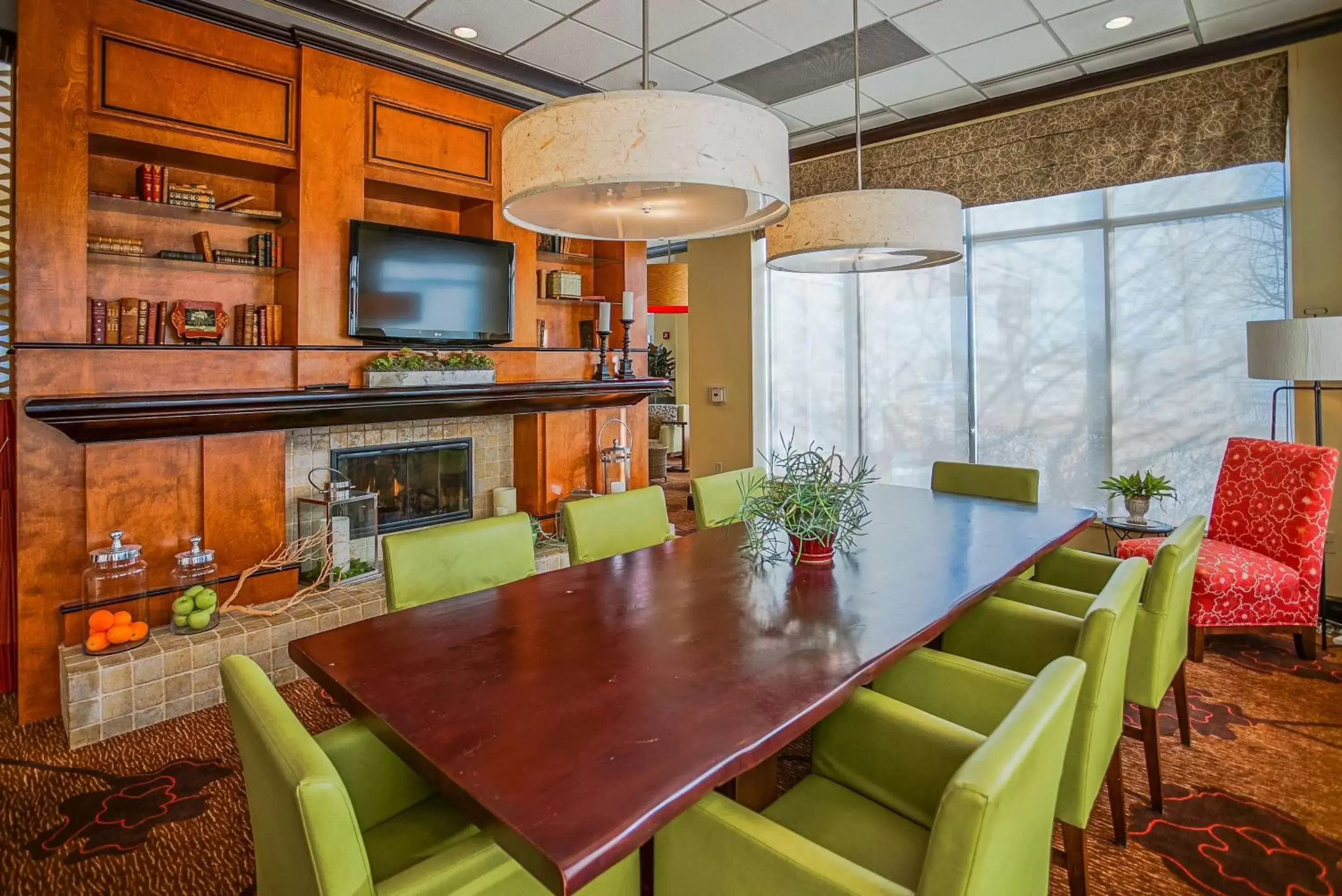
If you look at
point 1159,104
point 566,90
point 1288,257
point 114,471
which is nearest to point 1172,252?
point 1288,257

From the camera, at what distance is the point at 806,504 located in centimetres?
209

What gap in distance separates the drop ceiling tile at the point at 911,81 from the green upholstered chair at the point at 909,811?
141 inches

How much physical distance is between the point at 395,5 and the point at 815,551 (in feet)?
10.3

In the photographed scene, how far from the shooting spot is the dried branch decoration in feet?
10.1

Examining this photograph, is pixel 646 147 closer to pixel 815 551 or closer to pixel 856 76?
pixel 815 551

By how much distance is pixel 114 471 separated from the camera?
2869 mm

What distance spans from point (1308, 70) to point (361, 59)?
4.61 m

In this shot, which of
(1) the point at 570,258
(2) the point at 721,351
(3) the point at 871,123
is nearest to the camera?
(1) the point at 570,258

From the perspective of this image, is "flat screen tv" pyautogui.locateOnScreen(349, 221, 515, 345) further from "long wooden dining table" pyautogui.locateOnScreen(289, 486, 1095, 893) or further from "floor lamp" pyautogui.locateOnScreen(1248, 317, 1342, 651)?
"floor lamp" pyautogui.locateOnScreen(1248, 317, 1342, 651)

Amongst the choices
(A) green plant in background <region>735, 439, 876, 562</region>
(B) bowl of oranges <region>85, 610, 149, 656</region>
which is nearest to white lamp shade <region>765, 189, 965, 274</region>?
(A) green plant in background <region>735, 439, 876, 562</region>

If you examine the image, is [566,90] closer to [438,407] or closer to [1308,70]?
[438,407]

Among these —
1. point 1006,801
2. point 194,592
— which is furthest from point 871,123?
point 1006,801

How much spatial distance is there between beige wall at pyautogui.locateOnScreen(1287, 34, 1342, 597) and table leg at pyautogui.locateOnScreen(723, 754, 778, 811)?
371 centimetres

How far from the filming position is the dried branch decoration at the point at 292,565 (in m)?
3.08
